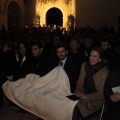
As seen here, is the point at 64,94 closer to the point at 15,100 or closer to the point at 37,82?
the point at 37,82

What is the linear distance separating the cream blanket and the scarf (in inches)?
14.6

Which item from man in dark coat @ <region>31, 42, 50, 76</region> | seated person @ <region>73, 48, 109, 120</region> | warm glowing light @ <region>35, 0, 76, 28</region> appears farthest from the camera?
warm glowing light @ <region>35, 0, 76, 28</region>

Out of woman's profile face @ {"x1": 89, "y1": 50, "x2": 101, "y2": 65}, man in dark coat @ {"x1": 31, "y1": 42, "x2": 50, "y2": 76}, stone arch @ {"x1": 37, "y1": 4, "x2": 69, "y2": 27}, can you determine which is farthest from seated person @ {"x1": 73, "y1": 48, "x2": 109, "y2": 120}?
stone arch @ {"x1": 37, "y1": 4, "x2": 69, "y2": 27}

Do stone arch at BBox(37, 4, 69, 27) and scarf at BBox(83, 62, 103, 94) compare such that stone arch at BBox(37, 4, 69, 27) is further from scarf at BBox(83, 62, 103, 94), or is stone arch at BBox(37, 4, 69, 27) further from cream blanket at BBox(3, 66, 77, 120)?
scarf at BBox(83, 62, 103, 94)

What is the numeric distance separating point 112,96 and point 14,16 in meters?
23.8

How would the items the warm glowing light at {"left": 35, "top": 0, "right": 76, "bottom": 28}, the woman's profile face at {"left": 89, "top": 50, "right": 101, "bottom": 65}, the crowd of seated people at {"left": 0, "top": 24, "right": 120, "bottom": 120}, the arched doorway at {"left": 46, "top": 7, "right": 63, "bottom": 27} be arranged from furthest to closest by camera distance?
the arched doorway at {"left": 46, "top": 7, "right": 63, "bottom": 27}, the warm glowing light at {"left": 35, "top": 0, "right": 76, "bottom": 28}, the crowd of seated people at {"left": 0, "top": 24, "right": 120, "bottom": 120}, the woman's profile face at {"left": 89, "top": 50, "right": 101, "bottom": 65}

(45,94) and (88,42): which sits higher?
(88,42)

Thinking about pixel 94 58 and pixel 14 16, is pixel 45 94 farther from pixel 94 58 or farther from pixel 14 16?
pixel 14 16

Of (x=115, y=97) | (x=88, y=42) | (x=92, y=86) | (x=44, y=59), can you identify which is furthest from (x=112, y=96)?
(x=88, y=42)

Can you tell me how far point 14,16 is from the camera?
26.9m

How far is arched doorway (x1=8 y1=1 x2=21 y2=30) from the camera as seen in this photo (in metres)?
26.2

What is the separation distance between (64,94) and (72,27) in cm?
2117

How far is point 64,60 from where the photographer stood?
5.67 meters

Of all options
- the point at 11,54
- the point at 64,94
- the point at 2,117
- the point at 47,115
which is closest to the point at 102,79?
the point at 64,94
